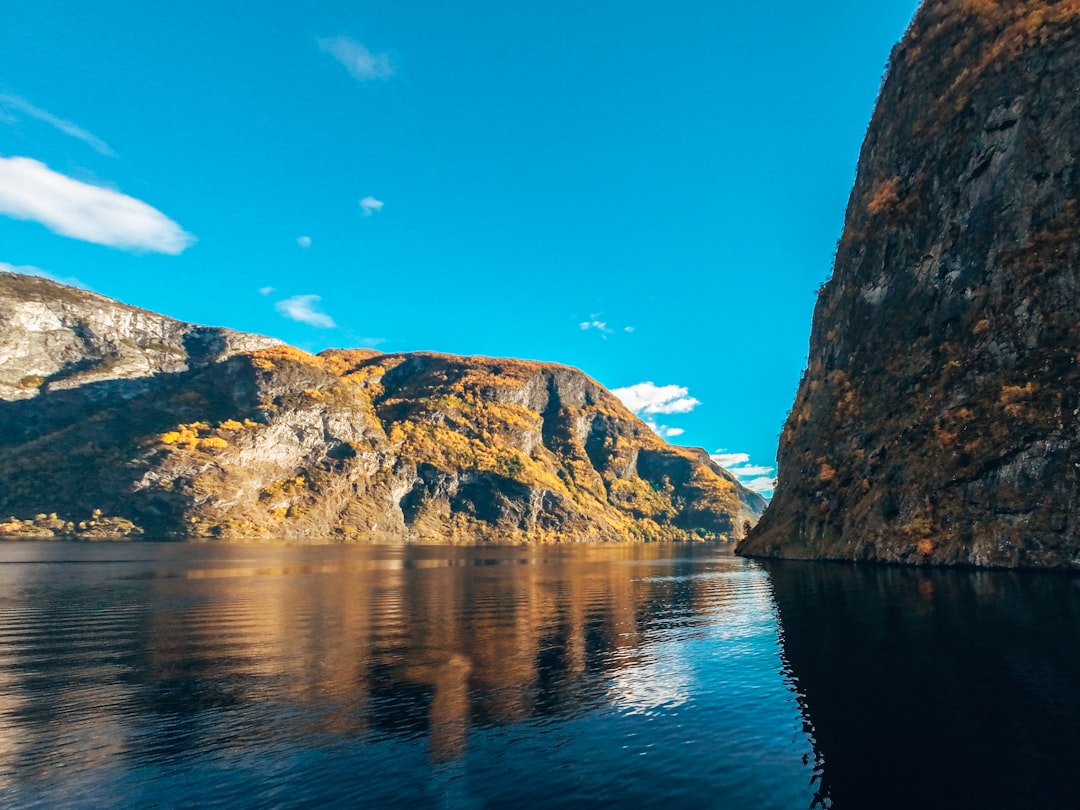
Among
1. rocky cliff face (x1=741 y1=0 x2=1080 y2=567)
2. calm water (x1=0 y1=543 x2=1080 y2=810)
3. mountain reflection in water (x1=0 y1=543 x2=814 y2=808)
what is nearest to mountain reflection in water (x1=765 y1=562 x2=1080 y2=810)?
calm water (x1=0 y1=543 x2=1080 y2=810)

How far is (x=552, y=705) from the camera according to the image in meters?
28.8

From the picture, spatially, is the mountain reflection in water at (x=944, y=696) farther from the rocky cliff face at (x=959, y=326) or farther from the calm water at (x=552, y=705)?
the rocky cliff face at (x=959, y=326)

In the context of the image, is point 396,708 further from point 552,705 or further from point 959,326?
point 959,326

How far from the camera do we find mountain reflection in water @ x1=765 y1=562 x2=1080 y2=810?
19.2 meters

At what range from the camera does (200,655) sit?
39438 millimetres

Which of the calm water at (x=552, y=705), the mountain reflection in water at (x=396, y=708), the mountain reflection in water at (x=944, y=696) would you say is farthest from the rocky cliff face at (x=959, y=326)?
the mountain reflection in water at (x=396, y=708)

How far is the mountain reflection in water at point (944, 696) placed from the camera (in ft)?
63.2

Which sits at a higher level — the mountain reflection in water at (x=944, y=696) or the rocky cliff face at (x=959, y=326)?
the rocky cliff face at (x=959, y=326)

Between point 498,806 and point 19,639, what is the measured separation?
47.5m

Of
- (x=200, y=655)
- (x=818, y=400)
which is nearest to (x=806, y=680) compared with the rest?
(x=200, y=655)

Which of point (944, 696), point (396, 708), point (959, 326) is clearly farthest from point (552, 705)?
point (959, 326)

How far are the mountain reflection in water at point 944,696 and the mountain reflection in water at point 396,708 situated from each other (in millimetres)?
1929

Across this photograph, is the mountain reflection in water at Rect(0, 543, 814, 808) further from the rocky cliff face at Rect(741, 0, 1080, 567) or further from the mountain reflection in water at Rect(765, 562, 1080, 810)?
the rocky cliff face at Rect(741, 0, 1080, 567)

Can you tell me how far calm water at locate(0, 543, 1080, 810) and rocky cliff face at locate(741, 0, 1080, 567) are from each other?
2498 centimetres
